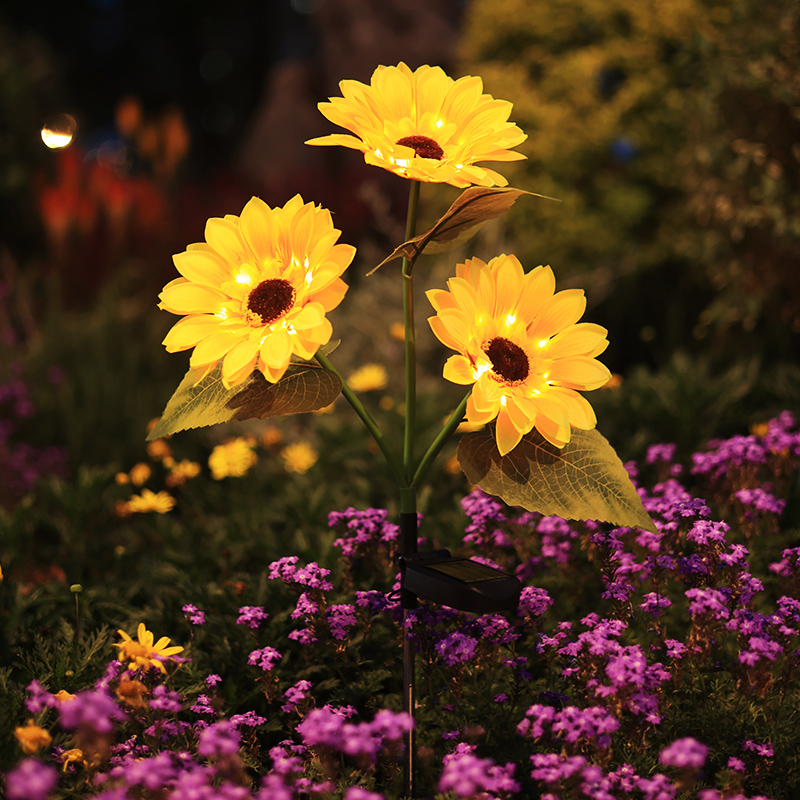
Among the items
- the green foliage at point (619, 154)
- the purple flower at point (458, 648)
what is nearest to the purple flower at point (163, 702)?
the purple flower at point (458, 648)

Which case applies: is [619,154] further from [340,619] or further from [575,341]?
[340,619]

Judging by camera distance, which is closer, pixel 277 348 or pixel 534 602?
pixel 277 348

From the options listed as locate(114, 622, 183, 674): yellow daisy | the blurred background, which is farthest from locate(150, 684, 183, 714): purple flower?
the blurred background

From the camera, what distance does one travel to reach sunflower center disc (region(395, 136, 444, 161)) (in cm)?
126

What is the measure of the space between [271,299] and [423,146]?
0.36 metres

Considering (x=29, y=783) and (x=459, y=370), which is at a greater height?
(x=459, y=370)

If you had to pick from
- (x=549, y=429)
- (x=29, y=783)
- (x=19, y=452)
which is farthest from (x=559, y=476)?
(x=19, y=452)

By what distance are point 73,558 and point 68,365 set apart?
7.55 feet

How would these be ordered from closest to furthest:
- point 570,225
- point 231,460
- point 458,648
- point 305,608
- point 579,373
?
point 579,373 < point 458,648 < point 305,608 < point 231,460 < point 570,225

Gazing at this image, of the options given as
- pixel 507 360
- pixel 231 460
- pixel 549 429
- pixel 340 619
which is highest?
pixel 231 460

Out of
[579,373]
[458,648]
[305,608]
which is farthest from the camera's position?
[305,608]

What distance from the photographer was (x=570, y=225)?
5172mm

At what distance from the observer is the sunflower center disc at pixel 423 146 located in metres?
1.26

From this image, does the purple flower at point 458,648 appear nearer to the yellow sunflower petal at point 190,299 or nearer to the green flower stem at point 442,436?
the green flower stem at point 442,436
